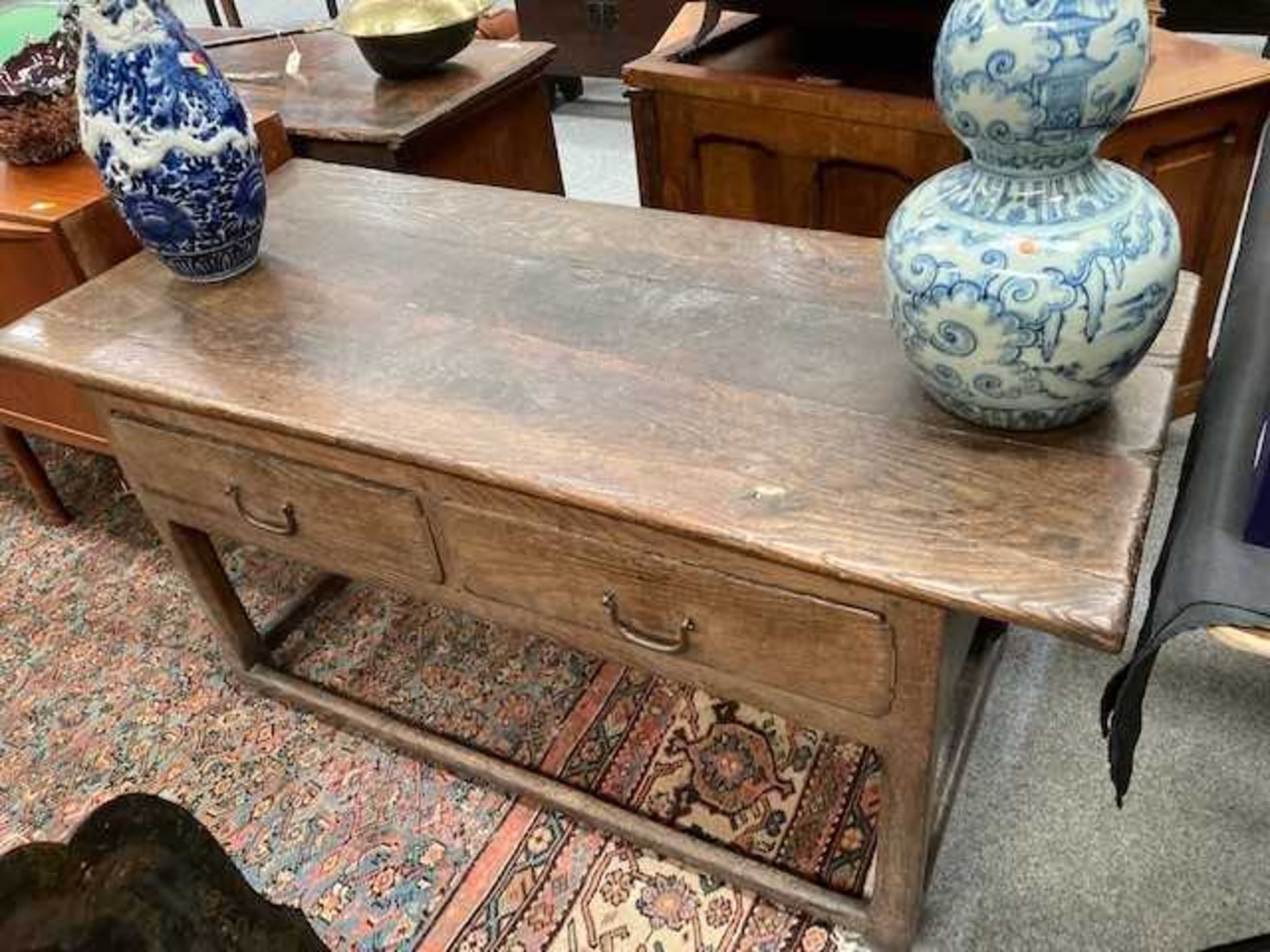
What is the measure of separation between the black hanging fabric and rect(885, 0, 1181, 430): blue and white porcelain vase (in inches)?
4.3

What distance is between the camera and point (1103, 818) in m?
1.23

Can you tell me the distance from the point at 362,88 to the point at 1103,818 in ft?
5.09

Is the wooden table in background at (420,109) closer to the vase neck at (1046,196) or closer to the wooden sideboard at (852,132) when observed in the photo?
the wooden sideboard at (852,132)

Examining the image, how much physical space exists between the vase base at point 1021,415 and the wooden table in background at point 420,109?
42.4 inches

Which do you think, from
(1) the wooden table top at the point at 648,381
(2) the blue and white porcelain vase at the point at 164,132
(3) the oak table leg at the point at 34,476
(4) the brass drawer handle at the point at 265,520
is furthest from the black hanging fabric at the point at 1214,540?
(3) the oak table leg at the point at 34,476

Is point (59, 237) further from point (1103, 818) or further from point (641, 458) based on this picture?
point (1103, 818)

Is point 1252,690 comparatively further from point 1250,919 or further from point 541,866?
point 541,866

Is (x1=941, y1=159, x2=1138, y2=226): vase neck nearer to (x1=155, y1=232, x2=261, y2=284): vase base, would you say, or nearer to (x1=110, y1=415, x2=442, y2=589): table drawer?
(x1=110, y1=415, x2=442, y2=589): table drawer

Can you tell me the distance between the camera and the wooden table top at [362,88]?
66.2 inches

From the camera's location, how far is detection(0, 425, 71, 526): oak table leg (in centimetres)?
178

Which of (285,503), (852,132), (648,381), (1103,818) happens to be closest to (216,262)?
(285,503)

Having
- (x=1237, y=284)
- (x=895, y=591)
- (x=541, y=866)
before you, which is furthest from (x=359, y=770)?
(x=1237, y=284)

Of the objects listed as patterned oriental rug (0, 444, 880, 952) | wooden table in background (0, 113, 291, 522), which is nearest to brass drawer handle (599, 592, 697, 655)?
patterned oriental rug (0, 444, 880, 952)

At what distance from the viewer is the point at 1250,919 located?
1.12 meters
